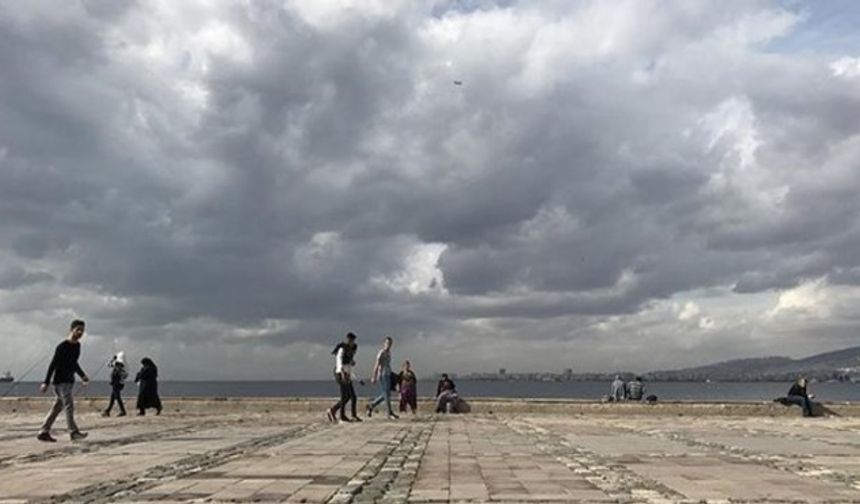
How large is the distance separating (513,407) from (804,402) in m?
8.01

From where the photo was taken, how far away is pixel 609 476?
31.8ft

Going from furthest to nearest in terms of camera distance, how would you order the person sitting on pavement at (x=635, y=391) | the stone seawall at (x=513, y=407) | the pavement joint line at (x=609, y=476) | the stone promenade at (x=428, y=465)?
the person sitting on pavement at (x=635, y=391), the stone seawall at (x=513, y=407), the stone promenade at (x=428, y=465), the pavement joint line at (x=609, y=476)

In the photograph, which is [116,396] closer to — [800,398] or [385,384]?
[385,384]

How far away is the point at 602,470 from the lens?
10.3m

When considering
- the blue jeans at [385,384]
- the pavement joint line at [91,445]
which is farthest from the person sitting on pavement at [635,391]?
the pavement joint line at [91,445]

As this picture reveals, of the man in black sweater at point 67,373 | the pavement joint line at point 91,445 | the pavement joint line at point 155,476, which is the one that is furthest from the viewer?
the man in black sweater at point 67,373

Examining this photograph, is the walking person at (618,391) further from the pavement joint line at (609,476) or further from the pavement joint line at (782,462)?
the pavement joint line at (609,476)

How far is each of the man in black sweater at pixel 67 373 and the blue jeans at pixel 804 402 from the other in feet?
63.7

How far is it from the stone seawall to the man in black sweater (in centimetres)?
1110

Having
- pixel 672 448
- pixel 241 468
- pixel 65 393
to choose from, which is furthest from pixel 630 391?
pixel 241 468

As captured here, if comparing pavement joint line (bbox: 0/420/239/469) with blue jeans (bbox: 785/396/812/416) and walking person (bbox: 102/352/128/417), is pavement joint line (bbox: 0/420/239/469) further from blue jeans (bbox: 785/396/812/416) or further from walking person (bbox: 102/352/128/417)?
blue jeans (bbox: 785/396/812/416)

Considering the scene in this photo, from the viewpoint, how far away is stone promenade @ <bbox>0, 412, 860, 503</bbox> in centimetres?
828

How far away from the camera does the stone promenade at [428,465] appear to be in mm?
8281

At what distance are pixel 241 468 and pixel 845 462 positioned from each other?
23.1ft
